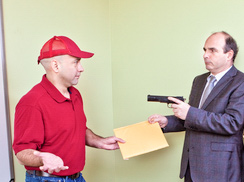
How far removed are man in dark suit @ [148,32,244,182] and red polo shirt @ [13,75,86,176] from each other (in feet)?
1.99

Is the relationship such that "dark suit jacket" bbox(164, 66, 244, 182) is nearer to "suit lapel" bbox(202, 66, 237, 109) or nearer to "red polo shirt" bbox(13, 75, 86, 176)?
A: "suit lapel" bbox(202, 66, 237, 109)

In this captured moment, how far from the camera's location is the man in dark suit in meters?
1.38

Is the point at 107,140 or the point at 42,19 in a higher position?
the point at 42,19

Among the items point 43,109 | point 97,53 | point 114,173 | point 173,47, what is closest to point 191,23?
point 173,47

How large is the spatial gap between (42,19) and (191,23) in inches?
43.9

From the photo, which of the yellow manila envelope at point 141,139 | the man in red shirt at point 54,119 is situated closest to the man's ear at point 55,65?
the man in red shirt at point 54,119

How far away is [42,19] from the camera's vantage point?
71.9 inches

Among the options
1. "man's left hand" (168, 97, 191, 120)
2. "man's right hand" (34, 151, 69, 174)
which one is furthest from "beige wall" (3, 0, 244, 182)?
"man's right hand" (34, 151, 69, 174)

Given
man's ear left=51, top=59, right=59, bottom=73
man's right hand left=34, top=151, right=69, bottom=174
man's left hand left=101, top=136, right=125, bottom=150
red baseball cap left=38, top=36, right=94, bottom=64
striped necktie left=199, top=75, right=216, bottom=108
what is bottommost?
man's left hand left=101, top=136, right=125, bottom=150

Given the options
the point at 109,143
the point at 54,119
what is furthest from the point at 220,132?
the point at 54,119

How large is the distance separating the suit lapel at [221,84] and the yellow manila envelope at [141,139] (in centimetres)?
36

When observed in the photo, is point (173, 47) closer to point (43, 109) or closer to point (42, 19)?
point (42, 19)

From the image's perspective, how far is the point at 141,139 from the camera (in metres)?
1.62

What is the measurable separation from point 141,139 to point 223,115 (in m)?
0.52
